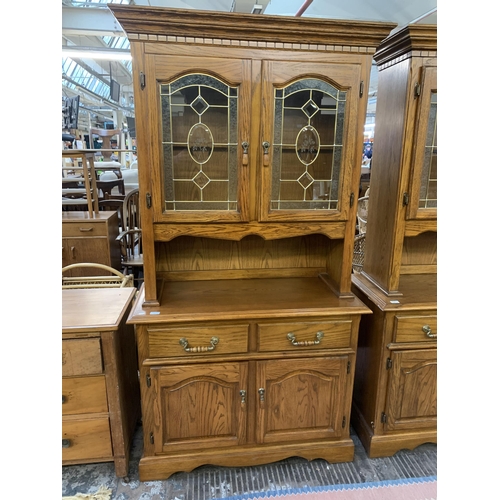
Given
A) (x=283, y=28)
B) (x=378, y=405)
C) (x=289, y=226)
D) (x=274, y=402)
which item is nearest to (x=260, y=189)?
(x=289, y=226)

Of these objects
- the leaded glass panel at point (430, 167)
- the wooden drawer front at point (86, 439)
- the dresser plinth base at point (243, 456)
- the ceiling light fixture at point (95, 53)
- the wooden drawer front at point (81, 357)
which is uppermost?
the ceiling light fixture at point (95, 53)

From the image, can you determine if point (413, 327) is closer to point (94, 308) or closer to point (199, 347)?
point (199, 347)

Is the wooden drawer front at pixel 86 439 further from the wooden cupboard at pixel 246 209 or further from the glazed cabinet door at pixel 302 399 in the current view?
the glazed cabinet door at pixel 302 399

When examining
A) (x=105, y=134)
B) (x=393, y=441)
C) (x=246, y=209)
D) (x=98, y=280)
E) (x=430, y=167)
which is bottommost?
(x=393, y=441)

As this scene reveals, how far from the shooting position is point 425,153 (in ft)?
4.60

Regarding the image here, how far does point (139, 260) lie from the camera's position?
3.03m

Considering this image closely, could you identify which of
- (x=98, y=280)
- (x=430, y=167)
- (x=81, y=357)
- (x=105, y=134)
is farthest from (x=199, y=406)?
(x=105, y=134)

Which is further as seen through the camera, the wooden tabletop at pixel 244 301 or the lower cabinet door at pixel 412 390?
the lower cabinet door at pixel 412 390

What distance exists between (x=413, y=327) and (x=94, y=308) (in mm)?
1357

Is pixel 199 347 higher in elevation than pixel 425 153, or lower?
lower

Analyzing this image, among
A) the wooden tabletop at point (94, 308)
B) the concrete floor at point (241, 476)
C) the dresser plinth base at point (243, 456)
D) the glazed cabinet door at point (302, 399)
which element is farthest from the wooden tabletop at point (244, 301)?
the concrete floor at point (241, 476)

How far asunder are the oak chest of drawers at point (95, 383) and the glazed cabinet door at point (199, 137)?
482 mm

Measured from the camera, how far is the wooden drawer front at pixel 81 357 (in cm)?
131

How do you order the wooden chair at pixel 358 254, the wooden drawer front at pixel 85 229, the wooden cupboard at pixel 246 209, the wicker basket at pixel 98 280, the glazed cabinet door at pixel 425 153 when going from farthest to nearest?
the wooden drawer front at pixel 85 229, the wooden chair at pixel 358 254, the wicker basket at pixel 98 280, the glazed cabinet door at pixel 425 153, the wooden cupboard at pixel 246 209
